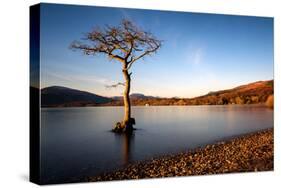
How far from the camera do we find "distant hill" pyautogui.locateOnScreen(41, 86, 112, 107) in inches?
303

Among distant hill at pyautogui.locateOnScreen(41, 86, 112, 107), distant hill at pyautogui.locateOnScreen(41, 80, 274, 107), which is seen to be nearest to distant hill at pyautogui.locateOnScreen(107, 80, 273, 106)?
distant hill at pyautogui.locateOnScreen(41, 80, 274, 107)

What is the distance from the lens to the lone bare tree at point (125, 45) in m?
8.17

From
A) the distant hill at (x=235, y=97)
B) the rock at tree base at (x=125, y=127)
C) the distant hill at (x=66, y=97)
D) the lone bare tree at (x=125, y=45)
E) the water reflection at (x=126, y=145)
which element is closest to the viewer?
the distant hill at (x=66, y=97)

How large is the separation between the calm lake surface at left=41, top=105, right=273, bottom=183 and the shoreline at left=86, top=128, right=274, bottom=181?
0.35 ft

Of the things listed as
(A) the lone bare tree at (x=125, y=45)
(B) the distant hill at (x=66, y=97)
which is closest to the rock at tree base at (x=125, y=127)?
(A) the lone bare tree at (x=125, y=45)

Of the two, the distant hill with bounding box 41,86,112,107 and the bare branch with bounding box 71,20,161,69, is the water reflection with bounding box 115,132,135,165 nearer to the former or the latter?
the distant hill with bounding box 41,86,112,107

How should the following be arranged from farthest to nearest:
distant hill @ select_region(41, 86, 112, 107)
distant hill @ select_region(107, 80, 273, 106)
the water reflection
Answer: distant hill @ select_region(107, 80, 273, 106) < the water reflection < distant hill @ select_region(41, 86, 112, 107)

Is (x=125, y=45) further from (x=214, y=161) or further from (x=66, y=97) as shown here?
(x=214, y=161)

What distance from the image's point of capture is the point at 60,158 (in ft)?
25.3

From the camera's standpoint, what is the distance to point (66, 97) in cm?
795

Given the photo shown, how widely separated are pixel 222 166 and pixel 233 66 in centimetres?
188

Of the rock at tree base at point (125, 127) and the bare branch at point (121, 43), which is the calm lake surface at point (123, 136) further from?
the bare branch at point (121, 43)

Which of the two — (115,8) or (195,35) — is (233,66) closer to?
(195,35)

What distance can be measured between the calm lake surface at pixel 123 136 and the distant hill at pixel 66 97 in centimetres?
10
